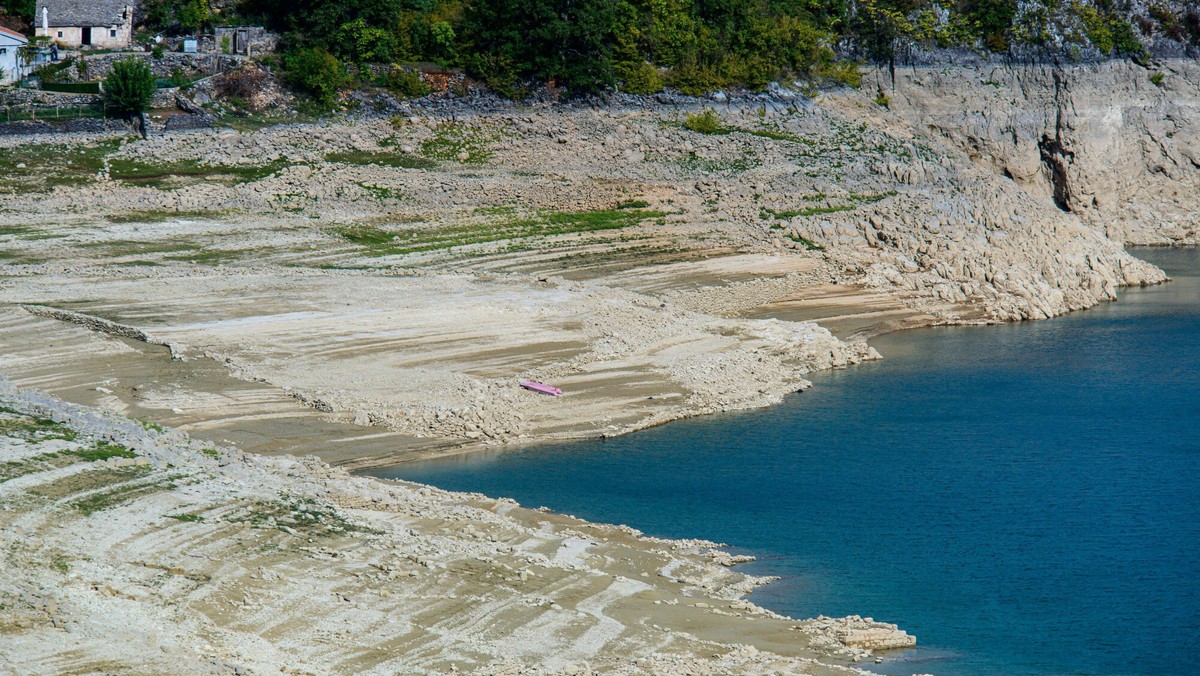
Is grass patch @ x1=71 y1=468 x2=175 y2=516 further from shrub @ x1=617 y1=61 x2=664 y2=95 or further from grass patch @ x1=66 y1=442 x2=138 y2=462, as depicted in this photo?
shrub @ x1=617 y1=61 x2=664 y2=95

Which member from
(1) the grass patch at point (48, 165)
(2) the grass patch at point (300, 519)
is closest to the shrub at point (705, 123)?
(1) the grass patch at point (48, 165)

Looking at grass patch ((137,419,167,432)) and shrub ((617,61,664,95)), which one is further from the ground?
shrub ((617,61,664,95))

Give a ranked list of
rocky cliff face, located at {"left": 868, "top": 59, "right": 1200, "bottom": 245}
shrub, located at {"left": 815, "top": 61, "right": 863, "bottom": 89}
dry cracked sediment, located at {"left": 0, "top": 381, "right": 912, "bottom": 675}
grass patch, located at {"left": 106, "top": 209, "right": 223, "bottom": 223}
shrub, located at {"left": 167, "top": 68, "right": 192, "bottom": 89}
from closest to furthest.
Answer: dry cracked sediment, located at {"left": 0, "top": 381, "right": 912, "bottom": 675} < grass patch, located at {"left": 106, "top": 209, "right": 223, "bottom": 223} < shrub, located at {"left": 167, "top": 68, "right": 192, "bottom": 89} < shrub, located at {"left": 815, "top": 61, "right": 863, "bottom": 89} < rocky cliff face, located at {"left": 868, "top": 59, "right": 1200, "bottom": 245}

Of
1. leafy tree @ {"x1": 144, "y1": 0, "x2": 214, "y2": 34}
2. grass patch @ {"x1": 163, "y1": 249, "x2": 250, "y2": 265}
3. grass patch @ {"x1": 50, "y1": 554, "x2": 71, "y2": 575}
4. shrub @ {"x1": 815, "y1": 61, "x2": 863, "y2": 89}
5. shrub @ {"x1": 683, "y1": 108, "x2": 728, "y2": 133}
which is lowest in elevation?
grass patch @ {"x1": 50, "y1": 554, "x2": 71, "y2": 575}

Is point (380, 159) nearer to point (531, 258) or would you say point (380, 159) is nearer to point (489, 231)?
point (489, 231)

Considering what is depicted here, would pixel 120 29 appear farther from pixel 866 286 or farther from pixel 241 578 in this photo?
pixel 241 578

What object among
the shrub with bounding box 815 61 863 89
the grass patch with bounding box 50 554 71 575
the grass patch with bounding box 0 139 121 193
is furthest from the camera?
the shrub with bounding box 815 61 863 89

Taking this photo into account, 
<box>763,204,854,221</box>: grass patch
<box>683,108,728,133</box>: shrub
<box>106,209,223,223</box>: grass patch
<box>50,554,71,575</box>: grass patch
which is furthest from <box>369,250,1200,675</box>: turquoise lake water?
<box>106,209,223,223</box>: grass patch
